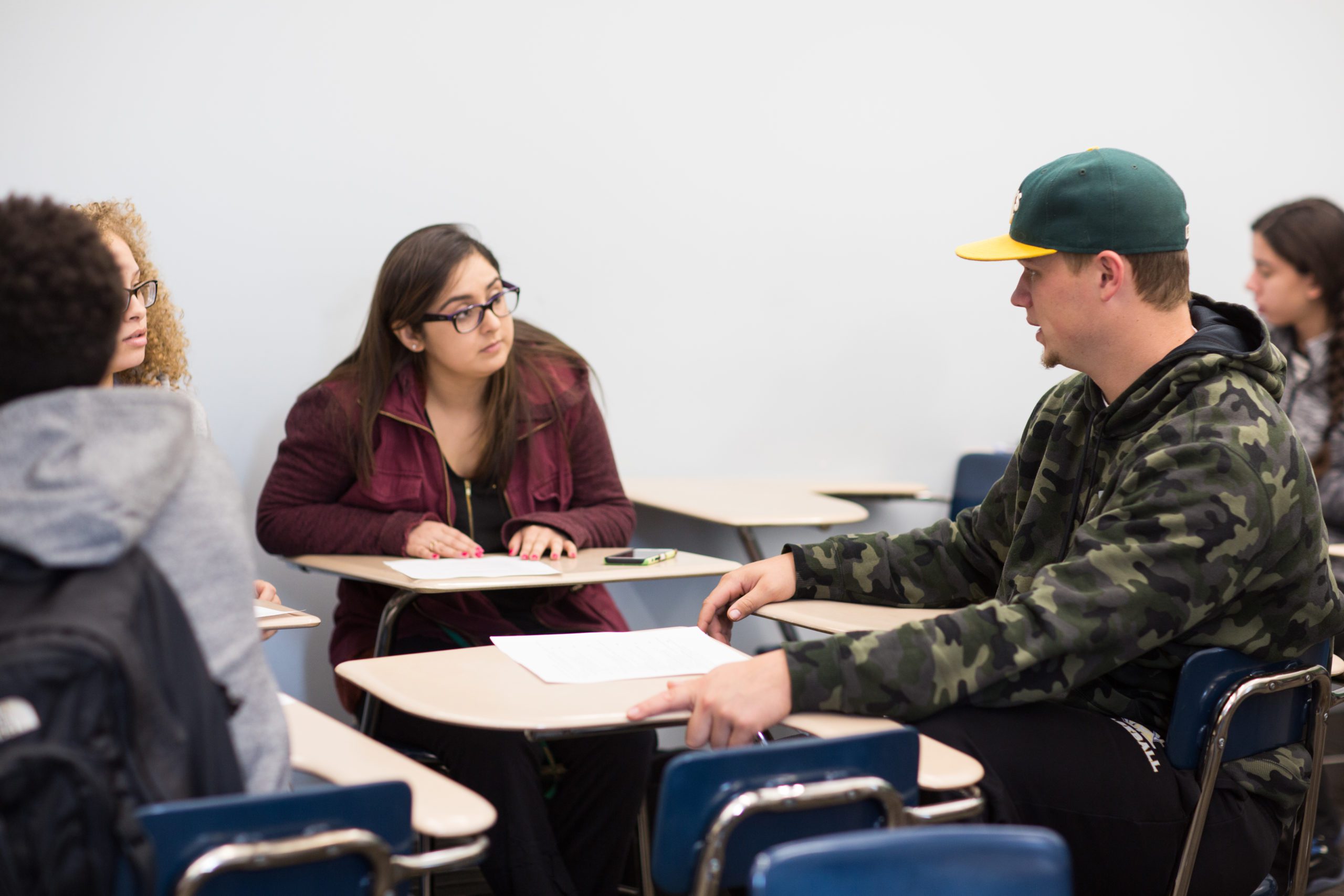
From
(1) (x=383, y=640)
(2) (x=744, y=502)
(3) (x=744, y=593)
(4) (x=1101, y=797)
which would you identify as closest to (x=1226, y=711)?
(4) (x=1101, y=797)

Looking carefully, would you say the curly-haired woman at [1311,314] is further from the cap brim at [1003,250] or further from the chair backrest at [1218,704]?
the cap brim at [1003,250]

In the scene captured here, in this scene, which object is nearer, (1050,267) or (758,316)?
(1050,267)

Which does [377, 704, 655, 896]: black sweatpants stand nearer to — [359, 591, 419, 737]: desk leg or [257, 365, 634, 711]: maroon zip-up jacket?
[359, 591, 419, 737]: desk leg

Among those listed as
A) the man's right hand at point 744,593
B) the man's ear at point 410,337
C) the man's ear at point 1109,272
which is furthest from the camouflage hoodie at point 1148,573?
the man's ear at point 410,337

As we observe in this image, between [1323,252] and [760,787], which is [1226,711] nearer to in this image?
[760,787]

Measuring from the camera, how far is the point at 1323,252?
3.11 m

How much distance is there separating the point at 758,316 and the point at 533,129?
92 centimetres

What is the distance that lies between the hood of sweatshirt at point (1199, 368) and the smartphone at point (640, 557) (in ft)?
3.33

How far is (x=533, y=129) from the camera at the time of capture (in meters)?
3.35

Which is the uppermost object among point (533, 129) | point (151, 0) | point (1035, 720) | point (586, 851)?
point (151, 0)

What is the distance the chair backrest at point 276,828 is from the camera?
97 centimetres

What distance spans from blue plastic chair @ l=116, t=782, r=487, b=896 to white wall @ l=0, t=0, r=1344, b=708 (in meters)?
2.24

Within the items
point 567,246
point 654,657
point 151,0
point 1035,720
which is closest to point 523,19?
point 567,246

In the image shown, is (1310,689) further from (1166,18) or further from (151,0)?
(1166,18)
